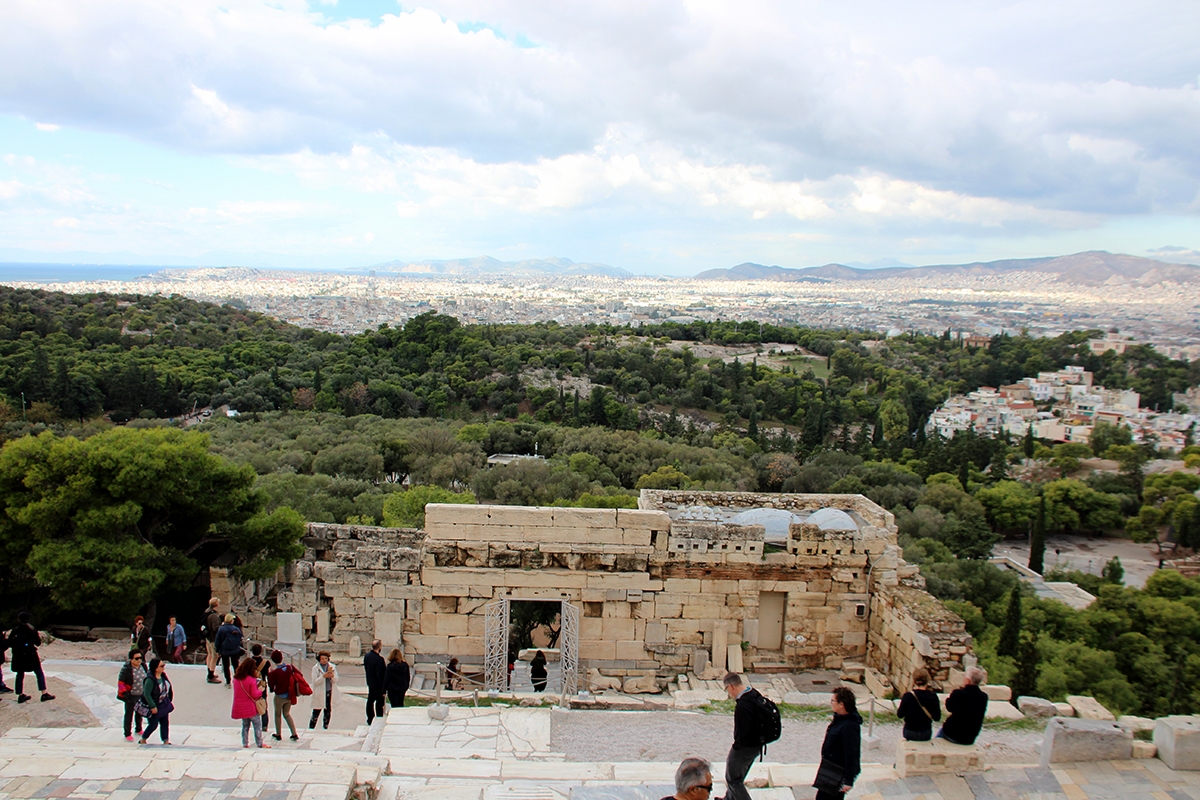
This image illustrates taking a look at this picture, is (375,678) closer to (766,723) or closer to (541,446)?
(766,723)

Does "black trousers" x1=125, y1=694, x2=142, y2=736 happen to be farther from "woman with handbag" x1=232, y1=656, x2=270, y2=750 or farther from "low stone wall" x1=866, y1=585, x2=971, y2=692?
"low stone wall" x1=866, y1=585, x2=971, y2=692

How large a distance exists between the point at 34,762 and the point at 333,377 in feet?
160

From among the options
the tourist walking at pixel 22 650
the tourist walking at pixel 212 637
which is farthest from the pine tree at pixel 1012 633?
the tourist walking at pixel 22 650

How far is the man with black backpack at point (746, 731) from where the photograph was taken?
5914 millimetres

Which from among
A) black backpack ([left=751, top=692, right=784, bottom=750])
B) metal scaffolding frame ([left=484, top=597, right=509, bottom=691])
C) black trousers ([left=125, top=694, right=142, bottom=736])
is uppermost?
black backpack ([left=751, top=692, right=784, bottom=750])

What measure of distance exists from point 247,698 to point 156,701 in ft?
2.72

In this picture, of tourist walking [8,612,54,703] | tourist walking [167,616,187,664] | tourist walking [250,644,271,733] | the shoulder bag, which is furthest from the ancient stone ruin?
the shoulder bag

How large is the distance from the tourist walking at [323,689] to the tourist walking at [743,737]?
4976mm

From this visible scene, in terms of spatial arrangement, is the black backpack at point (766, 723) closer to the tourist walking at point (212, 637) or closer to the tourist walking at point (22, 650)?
the tourist walking at point (212, 637)

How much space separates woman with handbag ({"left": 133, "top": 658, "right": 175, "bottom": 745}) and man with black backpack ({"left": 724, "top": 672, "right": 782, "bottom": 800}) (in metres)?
5.56

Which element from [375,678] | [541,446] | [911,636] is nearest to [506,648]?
[375,678]

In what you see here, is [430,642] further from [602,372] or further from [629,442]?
[602,372]

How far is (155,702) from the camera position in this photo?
287 inches

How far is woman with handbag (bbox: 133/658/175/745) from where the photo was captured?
725 centimetres
